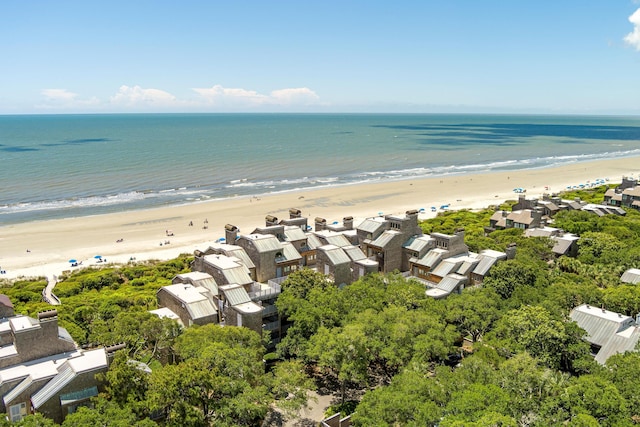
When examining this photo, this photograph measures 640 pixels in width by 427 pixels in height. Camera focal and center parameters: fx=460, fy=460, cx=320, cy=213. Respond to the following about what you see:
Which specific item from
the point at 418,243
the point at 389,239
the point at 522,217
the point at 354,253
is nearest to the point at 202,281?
the point at 354,253

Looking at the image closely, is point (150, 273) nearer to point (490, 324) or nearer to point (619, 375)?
point (490, 324)

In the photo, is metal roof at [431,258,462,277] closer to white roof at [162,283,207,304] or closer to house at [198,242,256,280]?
house at [198,242,256,280]

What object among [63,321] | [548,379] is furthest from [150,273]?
[548,379]

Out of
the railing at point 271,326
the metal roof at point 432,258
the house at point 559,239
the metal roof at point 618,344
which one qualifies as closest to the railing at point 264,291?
the railing at point 271,326

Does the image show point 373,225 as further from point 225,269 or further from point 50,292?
point 50,292

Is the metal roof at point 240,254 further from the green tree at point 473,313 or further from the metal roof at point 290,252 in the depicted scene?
the green tree at point 473,313

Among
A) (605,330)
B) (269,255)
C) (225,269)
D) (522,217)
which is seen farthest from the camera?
(522,217)
